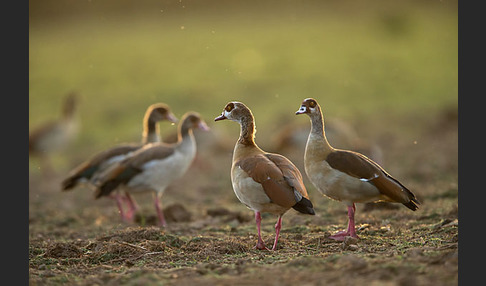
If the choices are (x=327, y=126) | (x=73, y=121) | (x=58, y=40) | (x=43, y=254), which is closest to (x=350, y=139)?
(x=327, y=126)

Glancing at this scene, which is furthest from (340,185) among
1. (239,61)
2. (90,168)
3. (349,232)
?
(239,61)

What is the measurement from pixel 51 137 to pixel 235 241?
9644 millimetres

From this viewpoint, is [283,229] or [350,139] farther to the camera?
[350,139]

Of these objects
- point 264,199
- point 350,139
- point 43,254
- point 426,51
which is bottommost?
point 43,254

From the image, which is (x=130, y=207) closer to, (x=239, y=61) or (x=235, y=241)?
(x=235, y=241)

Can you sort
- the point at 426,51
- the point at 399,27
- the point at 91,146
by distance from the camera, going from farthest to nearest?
the point at 399,27 < the point at 426,51 < the point at 91,146

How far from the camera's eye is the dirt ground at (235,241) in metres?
5.66

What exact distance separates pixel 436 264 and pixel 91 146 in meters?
14.3

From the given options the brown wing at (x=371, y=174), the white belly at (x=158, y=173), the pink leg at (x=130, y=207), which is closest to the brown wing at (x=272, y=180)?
the brown wing at (x=371, y=174)

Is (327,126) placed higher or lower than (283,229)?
higher

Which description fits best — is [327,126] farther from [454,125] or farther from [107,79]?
[107,79]

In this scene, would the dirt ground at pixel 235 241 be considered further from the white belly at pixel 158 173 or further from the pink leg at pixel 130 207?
the white belly at pixel 158 173

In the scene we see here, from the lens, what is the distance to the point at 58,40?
1250 inches

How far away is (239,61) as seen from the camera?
26.1 m
